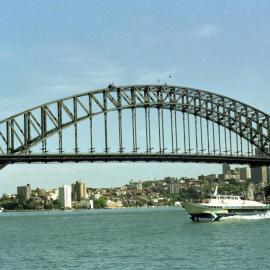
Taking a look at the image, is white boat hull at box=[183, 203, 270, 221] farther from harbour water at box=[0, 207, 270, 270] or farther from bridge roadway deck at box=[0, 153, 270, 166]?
harbour water at box=[0, 207, 270, 270]

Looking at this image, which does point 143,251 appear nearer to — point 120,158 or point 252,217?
point 252,217

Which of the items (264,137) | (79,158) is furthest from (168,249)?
(264,137)

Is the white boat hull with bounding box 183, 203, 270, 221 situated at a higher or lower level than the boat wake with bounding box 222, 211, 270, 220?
higher

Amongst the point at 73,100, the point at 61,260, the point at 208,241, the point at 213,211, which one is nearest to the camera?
the point at 61,260

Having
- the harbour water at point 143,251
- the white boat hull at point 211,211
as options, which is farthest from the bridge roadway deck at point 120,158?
the harbour water at point 143,251

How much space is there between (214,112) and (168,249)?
76.5m

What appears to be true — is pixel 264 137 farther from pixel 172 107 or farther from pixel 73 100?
pixel 73 100

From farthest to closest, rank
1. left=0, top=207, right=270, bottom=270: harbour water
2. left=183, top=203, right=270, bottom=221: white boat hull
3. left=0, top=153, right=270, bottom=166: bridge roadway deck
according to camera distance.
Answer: left=0, top=153, right=270, bottom=166: bridge roadway deck < left=183, top=203, right=270, bottom=221: white boat hull < left=0, top=207, right=270, bottom=270: harbour water

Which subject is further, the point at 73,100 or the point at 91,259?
the point at 73,100

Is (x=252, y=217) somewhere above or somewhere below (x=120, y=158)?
below

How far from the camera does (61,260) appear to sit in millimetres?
47219

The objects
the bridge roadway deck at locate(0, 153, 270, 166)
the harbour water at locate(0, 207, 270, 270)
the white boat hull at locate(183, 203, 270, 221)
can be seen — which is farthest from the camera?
the bridge roadway deck at locate(0, 153, 270, 166)

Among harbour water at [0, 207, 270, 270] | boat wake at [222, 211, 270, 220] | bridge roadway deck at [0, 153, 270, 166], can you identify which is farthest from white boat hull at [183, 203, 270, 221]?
harbour water at [0, 207, 270, 270]

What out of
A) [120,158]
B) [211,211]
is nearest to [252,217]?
[211,211]
